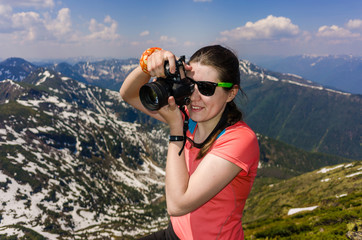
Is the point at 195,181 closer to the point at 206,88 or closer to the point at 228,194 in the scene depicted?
the point at 228,194

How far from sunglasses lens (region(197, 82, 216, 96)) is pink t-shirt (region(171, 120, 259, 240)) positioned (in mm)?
622

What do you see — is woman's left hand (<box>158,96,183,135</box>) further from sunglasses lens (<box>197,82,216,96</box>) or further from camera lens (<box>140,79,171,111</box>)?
sunglasses lens (<box>197,82,216,96</box>)

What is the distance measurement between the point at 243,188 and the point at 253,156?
1.81ft

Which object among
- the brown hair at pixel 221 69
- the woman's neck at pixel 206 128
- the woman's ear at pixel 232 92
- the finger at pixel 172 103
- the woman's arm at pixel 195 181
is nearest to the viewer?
the woman's arm at pixel 195 181

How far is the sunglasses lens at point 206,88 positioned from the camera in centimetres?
316

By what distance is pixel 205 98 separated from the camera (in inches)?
126

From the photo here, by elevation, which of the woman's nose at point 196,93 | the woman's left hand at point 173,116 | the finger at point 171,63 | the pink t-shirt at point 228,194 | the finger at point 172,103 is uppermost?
the finger at point 171,63

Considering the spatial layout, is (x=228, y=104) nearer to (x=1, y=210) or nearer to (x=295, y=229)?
(x=295, y=229)

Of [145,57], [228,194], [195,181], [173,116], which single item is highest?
[145,57]

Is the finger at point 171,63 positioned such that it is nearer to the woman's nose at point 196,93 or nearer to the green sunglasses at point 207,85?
the green sunglasses at point 207,85

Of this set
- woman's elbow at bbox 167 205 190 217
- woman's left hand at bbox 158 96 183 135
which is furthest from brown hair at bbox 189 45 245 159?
woman's elbow at bbox 167 205 190 217

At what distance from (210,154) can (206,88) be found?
112 centimetres

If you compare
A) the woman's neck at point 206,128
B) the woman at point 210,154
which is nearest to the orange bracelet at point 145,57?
the woman at point 210,154

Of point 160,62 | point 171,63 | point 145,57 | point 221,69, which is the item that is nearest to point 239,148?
point 221,69
